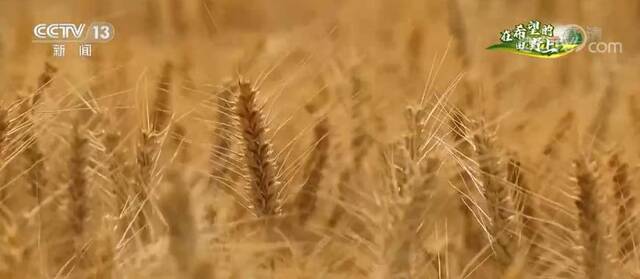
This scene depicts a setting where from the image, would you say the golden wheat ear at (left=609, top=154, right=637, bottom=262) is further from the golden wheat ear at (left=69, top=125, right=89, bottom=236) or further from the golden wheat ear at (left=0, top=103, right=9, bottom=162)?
the golden wheat ear at (left=0, top=103, right=9, bottom=162)

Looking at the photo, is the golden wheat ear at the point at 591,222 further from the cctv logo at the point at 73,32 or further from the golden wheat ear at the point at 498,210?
the cctv logo at the point at 73,32

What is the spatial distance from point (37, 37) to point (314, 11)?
0.50 meters

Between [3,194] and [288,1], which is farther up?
[288,1]

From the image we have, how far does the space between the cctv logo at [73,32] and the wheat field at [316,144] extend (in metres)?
0.02

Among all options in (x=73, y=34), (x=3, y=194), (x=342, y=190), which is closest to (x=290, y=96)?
(x=342, y=190)

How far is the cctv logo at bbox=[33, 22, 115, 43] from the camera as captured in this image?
104 centimetres

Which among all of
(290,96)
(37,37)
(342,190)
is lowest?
(342,190)

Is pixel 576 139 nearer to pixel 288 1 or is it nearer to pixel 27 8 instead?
pixel 288 1

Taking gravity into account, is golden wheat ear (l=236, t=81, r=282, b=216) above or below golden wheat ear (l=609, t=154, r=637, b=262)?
above

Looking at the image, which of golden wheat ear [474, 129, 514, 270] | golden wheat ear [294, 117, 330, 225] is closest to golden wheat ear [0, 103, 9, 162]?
golden wheat ear [294, 117, 330, 225]

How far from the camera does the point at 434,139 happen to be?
101 centimetres

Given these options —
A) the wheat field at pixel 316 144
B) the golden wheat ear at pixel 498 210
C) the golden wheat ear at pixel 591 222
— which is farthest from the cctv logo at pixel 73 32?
the golden wheat ear at pixel 591 222

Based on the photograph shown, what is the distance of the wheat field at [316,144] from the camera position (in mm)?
1000

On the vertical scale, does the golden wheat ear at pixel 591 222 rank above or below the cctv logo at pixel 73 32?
below
